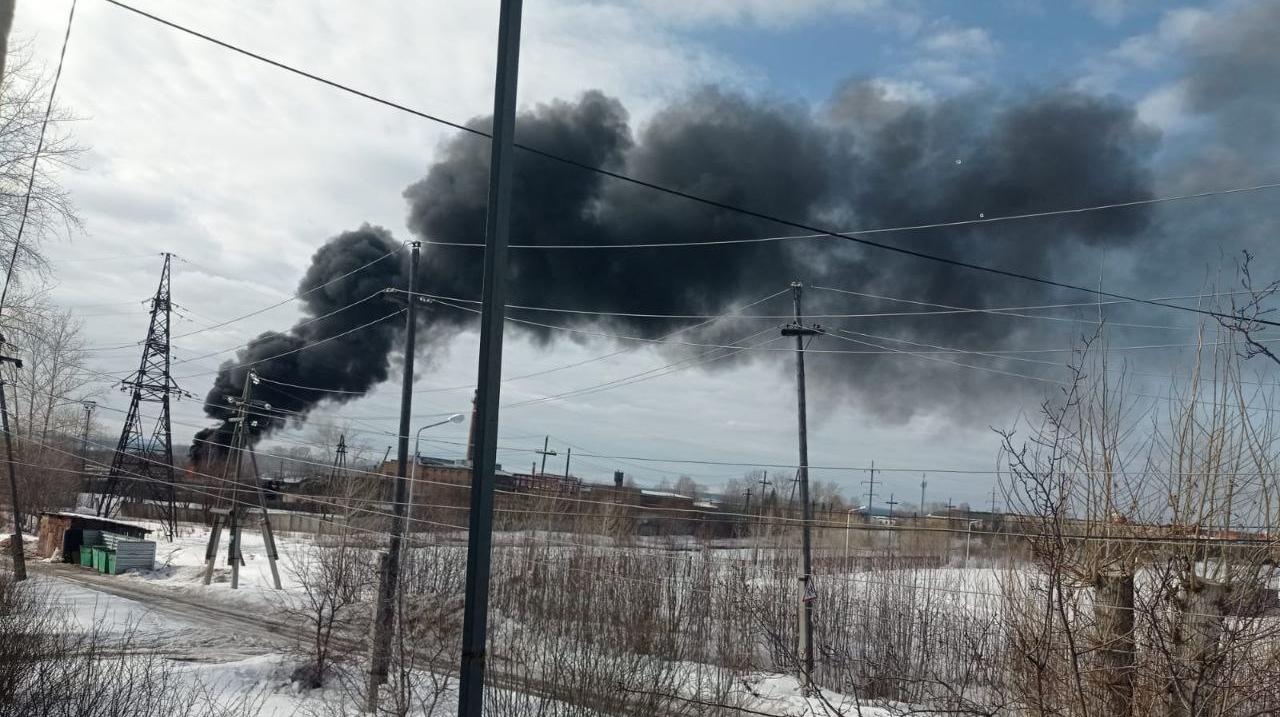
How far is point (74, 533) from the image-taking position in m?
42.8

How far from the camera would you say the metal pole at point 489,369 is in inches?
159

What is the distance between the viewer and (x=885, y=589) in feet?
88.1

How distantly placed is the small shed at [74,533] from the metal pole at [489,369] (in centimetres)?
4403

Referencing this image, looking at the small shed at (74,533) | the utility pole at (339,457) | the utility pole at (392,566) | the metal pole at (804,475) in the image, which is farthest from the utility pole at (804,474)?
the small shed at (74,533)

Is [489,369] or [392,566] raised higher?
[489,369]


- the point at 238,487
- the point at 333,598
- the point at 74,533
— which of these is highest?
the point at 238,487

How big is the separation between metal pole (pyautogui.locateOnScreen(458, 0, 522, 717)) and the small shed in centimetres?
4403

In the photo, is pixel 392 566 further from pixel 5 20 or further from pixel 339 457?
pixel 5 20

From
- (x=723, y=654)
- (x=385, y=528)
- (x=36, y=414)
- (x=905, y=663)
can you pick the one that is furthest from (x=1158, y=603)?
(x=36, y=414)

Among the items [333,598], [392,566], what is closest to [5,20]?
[392,566]

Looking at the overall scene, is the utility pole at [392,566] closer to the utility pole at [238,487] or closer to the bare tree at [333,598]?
the bare tree at [333,598]

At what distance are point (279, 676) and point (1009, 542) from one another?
68.1 ft

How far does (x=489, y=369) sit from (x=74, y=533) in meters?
46.6

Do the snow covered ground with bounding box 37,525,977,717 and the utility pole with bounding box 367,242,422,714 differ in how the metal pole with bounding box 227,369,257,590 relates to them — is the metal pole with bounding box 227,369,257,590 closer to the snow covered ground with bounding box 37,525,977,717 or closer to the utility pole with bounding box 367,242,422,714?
the snow covered ground with bounding box 37,525,977,717
